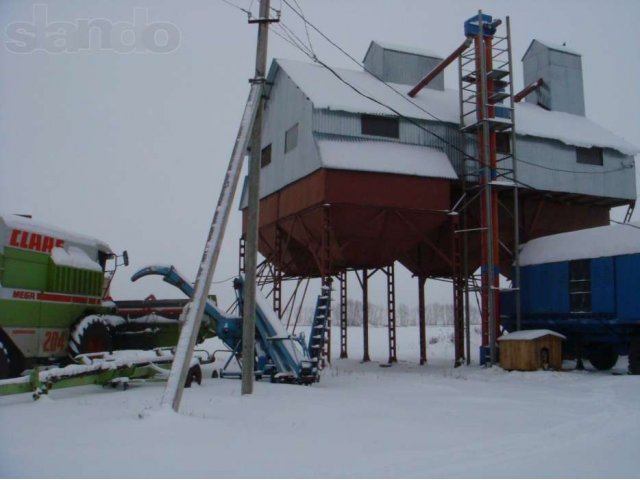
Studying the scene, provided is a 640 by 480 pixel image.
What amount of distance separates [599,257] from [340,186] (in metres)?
9.45

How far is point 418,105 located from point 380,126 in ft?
10.5

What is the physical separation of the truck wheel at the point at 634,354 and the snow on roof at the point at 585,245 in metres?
2.82

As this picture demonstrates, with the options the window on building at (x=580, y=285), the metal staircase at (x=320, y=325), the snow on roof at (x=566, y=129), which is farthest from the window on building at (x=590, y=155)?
the metal staircase at (x=320, y=325)

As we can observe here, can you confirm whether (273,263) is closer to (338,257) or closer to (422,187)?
(338,257)

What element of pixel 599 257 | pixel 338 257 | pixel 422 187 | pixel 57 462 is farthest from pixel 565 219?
pixel 57 462

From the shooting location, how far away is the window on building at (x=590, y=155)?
92.2ft

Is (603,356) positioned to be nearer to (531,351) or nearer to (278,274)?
(531,351)

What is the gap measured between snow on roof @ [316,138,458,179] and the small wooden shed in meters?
6.60

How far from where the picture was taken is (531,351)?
20.8 meters

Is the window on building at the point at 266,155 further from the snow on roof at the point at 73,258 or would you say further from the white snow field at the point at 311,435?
the white snow field at the point at 311,435

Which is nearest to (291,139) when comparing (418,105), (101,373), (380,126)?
(380,126)

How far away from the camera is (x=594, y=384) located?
17188 millimetres

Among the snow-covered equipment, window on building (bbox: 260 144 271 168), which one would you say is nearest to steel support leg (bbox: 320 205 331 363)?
window on building (bbox: 260 144 271 168)

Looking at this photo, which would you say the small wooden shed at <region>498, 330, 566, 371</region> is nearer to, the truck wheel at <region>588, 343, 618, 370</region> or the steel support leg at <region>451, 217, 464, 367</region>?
the truck wheel at <region>588, 343, 618, 370</region>
